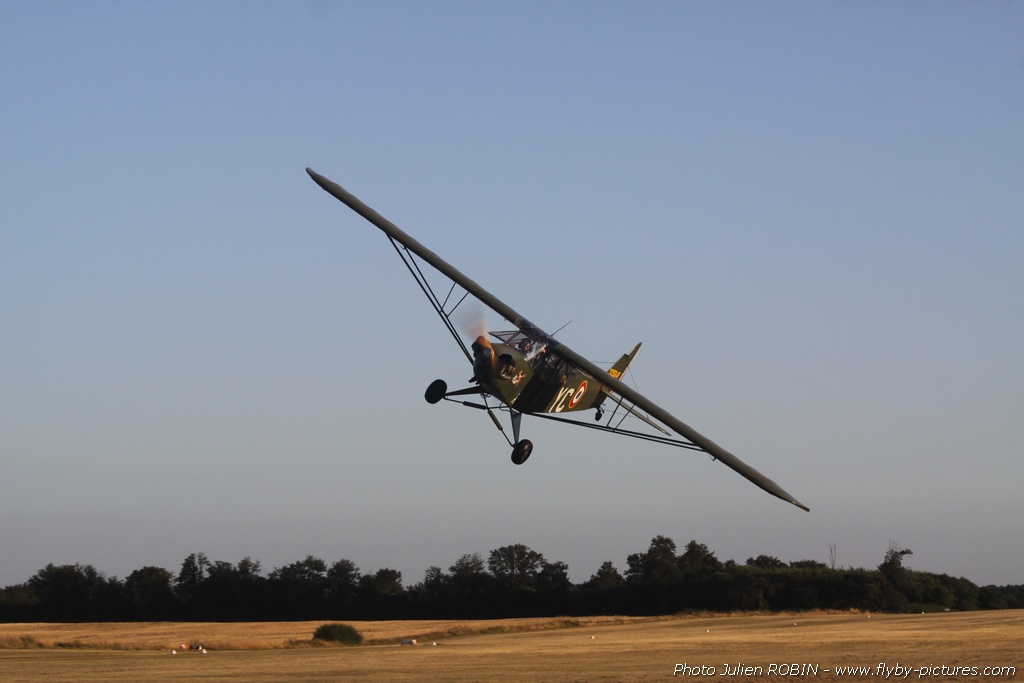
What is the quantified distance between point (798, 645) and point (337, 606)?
52148mm

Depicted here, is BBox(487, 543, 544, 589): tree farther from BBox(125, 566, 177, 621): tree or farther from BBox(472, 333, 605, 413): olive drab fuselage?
BBox(472, 333, 605, 413): olive drab fuselage

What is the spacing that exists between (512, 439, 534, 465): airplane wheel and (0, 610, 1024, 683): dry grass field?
22.7 feet

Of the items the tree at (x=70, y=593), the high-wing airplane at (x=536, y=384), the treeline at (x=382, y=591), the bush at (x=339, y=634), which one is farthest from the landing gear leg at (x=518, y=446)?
the tree at (x=70, y=593)

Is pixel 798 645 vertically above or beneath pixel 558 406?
beneath

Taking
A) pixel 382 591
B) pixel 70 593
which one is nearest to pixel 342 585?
pixel 382 591

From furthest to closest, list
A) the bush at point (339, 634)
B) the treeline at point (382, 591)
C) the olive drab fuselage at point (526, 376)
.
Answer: the treeline at point (382, 591), the bush at point (339, 634), the olive drab fuselage at point (526, 376)

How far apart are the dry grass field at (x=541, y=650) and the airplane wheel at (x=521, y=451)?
273 inches

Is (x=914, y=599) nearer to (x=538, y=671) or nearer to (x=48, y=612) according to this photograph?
(x=538, y=671)

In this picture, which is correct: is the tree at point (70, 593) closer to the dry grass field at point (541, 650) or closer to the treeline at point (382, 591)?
the treeline at point (382, 591)

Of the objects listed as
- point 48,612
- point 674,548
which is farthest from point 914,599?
point 48,612

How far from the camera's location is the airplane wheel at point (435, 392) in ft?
99.6

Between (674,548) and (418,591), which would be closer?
(418,591)

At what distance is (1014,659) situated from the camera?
3441cm

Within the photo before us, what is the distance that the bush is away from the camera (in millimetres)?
53094
